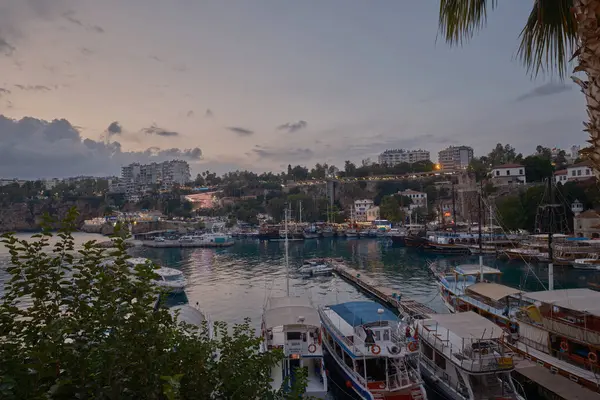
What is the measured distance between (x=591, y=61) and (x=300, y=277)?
37.2 meters

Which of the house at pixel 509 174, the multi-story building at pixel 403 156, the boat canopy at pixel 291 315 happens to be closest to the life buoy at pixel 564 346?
the boat canopy at pixel 291 315

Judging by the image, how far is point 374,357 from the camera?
41.6 feet

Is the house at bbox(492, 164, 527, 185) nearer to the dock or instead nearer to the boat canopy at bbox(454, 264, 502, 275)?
the dock

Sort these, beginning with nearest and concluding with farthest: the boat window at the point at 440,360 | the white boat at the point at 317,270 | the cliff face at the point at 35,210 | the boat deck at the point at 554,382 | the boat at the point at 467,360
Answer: the boat deck at the point at 554,382, the boat at the point at 467,360, the boat window at the point at 440,360, the white boat at the point at 317,270, the cliff face at the point at 35,210

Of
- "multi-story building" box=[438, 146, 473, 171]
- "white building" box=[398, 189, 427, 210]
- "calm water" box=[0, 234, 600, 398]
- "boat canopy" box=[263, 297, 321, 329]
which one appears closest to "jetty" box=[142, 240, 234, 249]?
"calm water" box=[0, 234, 600, 398]

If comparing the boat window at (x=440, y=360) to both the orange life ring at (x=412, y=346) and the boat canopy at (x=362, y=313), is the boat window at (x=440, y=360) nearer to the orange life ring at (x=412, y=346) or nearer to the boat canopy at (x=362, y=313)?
the orange life ring at (x=412, y=346)

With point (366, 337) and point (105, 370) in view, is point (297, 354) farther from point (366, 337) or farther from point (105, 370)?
point (105, 370)

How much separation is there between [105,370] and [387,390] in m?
10.9

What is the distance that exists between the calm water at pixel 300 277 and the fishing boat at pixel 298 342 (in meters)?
2.07

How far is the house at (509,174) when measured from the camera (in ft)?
245

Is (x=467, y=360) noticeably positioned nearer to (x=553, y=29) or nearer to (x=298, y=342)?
(x=298, y=342)

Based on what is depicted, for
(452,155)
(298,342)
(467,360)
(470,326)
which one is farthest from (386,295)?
(452,155)

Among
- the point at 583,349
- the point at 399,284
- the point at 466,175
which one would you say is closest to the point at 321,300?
the point at 399,284

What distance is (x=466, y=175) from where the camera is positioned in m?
91.4
